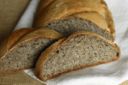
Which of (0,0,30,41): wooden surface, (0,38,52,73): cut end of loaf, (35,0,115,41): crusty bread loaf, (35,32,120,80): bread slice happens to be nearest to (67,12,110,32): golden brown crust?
(35,0,115,41): crusty bread loaf

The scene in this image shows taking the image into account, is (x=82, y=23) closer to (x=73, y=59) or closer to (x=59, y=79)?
(x=73, y=59)

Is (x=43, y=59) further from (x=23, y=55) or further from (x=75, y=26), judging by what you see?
(x=75, y=26)

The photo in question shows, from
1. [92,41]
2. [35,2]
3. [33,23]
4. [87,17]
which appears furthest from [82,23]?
[35,2]

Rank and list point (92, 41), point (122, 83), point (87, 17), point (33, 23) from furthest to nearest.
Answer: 1. point (33, 23)
2. point (87, 17)
3. point (92, 41)
4. point (122, 83)

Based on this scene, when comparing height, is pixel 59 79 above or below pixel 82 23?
below

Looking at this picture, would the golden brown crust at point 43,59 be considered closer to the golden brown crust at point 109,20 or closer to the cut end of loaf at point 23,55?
the cut end of loaf at point 23,55

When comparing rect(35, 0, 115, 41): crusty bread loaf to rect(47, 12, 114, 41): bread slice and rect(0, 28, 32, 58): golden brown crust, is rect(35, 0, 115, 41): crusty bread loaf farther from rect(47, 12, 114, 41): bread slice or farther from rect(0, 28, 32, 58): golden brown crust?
rect(0, 28, 32, 58): golden brown crust

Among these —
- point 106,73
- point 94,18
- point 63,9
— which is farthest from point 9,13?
point 106,73
